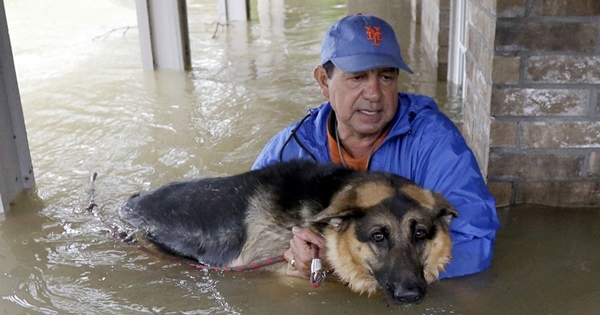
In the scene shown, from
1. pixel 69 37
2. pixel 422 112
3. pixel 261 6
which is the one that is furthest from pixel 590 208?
pixel 261 6

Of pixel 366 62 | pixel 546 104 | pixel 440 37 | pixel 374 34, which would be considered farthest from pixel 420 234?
pixel 440 37

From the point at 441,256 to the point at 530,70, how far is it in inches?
64.9

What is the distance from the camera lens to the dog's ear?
9.75 feet

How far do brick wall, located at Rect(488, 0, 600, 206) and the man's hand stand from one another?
5.65ft

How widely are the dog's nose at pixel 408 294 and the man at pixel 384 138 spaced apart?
0.52m

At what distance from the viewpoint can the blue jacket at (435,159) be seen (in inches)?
126

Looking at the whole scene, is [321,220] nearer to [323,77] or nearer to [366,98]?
[366,98]

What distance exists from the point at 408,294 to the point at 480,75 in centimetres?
223

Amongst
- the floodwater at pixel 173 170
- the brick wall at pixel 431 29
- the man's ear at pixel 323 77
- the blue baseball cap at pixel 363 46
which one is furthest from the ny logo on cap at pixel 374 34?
the brick wall at pixel 431 29

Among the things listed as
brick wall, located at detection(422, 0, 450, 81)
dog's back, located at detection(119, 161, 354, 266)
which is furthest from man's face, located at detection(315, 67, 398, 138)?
brick wall, located at detection(422, 0, 450, 81)

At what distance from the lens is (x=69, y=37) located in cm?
1088

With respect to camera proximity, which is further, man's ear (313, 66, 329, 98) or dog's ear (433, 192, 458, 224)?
man's ear (313, 66, 329, 98)

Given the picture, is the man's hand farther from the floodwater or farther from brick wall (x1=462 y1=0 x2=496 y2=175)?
brick wall (x1=462 y1=0 x2=496 y2=175)

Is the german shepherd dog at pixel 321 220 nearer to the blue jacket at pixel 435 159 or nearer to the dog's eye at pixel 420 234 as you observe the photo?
the dog's eye at pixel 420 234
